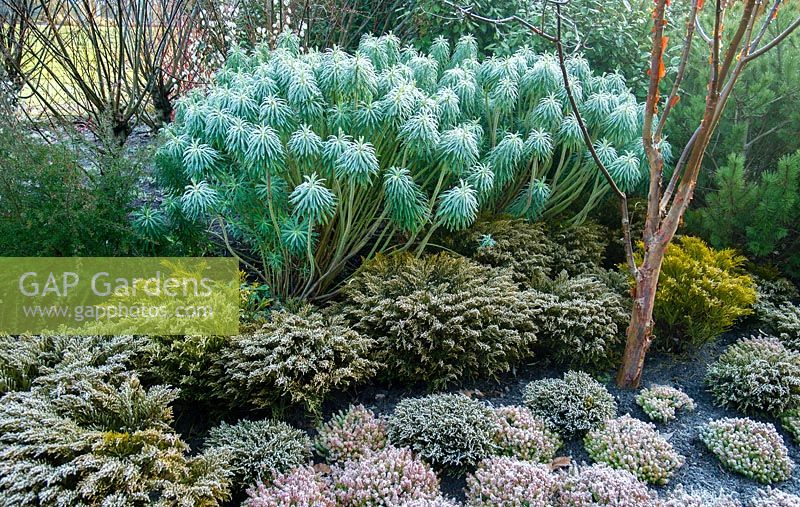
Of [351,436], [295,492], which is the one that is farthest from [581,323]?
[295,492]

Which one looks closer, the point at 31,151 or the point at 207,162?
the point at 207,162

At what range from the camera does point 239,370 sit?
2869mm

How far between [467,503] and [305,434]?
87 centimetres

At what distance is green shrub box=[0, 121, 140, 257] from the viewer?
348cm

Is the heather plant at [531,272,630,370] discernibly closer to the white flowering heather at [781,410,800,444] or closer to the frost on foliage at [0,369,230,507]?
the white flowering heather at [781,410,800,444]

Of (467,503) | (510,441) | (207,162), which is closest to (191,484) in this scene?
(467,503)

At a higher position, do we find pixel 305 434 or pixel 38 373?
pixel 38 373

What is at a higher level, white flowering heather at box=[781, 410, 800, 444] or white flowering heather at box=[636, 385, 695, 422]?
white flowering heather at box=[636, 385, 695, 422]

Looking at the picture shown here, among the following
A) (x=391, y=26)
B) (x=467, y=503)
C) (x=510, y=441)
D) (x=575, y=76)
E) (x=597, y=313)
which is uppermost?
(x=391, y=26)

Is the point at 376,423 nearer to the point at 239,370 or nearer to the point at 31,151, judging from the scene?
the point at 239,370

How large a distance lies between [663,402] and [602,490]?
0.87m

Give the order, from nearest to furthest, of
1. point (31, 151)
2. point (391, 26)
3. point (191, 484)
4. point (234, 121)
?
point (191, 484), point (234, 121), point (31, 151), point (391, 26)

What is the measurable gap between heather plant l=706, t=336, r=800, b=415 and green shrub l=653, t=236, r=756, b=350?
0.21 m

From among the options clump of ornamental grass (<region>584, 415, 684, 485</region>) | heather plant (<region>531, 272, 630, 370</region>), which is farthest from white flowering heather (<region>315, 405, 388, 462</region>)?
heather plant (<region>531, 272, 630, 370</region>)
